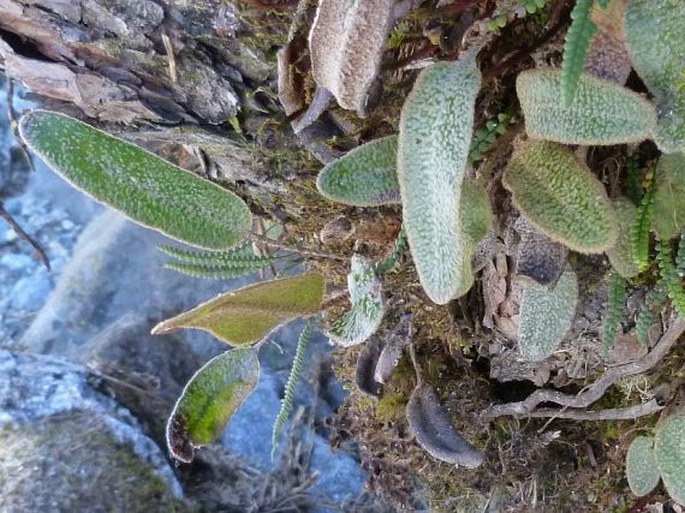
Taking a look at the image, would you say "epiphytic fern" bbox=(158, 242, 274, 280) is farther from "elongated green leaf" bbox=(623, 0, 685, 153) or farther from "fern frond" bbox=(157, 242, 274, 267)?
"elongated green leaf" bbox=(623, 0, 685, 153)

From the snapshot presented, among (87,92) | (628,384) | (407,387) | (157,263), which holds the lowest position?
(157,263)

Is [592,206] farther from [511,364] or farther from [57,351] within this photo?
[57,351]

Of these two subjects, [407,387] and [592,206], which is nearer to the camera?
[592,206]

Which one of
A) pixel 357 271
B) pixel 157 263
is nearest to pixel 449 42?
pixel 357 271

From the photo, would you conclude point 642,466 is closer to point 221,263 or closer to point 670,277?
point 670,277

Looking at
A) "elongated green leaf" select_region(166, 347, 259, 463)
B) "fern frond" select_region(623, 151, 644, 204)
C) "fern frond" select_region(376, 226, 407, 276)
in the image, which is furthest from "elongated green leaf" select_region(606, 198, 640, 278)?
"elongated green leaf" select_region(166, 347, 259, 463)

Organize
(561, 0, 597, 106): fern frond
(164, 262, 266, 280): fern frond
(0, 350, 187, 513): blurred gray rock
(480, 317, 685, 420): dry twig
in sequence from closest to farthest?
1. (561, 0, 597, 106): fern frond
2. (480, 317, 685, 420): dry twig
3. (164, 262, 266, 280): fern frond
4. (0, 350, 187, 513): blurred gray rock

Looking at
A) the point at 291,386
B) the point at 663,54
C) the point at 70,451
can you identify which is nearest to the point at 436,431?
the point at 291,386
